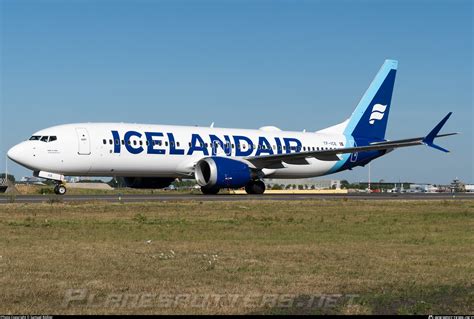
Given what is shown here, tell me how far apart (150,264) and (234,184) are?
2749 centimetres

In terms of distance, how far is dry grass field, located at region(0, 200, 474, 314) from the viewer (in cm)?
973

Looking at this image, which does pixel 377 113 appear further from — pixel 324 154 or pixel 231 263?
pixel 231 263

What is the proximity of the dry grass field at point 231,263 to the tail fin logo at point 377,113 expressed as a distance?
2877 cm

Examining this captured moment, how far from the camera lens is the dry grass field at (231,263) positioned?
973 cm

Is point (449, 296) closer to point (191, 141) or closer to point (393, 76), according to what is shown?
point (191, 141)

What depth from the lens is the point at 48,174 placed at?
39094 millimetres

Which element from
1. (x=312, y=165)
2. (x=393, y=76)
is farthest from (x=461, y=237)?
(x=393, y=76)

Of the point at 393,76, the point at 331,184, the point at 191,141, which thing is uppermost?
the point at 393,76

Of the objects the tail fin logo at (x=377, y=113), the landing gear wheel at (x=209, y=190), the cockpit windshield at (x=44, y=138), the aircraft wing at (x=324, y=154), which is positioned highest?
the tail fin logo at (x=377, y=113)

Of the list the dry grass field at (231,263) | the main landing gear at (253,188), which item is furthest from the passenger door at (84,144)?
the dry grass field at (231,263)

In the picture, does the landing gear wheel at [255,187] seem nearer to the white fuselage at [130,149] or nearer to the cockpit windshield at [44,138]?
the white fuselage at [130,149]

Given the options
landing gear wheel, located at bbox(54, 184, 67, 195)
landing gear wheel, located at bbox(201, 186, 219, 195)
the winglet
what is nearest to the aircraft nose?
landing gear wheel, located at bbox(54, 184, 67, 195)

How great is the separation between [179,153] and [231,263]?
2873cm

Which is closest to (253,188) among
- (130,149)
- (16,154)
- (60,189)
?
(130,149)
